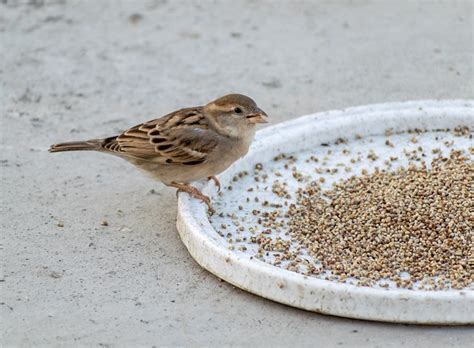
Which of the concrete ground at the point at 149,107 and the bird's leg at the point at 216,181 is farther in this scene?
the bird's leg at the point at 216,181

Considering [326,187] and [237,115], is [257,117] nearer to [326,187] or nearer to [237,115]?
[237,115]

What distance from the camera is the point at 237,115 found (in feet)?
18.3

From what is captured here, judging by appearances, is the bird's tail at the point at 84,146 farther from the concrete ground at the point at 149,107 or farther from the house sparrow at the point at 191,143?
the concrete ground at the point at 149,107

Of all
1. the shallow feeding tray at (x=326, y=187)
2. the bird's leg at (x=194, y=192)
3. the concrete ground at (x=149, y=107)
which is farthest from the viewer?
the bird's leg at (x=194, y=192)

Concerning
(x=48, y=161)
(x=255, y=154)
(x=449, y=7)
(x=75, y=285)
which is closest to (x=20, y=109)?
(x=48, y=161)

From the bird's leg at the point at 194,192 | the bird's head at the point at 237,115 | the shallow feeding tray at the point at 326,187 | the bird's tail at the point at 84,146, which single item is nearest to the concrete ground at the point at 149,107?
the shallow feeding tray at the point at 326,187

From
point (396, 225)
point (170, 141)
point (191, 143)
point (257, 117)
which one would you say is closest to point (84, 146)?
point (170, 141)

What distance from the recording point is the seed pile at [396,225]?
4.60 meters

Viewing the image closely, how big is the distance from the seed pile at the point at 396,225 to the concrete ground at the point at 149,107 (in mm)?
315

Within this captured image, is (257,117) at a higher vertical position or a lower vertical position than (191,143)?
higher

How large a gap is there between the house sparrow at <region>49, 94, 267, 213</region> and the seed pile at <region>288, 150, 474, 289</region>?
486mm

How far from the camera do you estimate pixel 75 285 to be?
16.0 ft

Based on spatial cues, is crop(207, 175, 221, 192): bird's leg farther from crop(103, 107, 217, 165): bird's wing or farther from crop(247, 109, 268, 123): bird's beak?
crop(247, 109, 268, 123): bird's beak

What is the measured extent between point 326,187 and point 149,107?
6.93 feet
